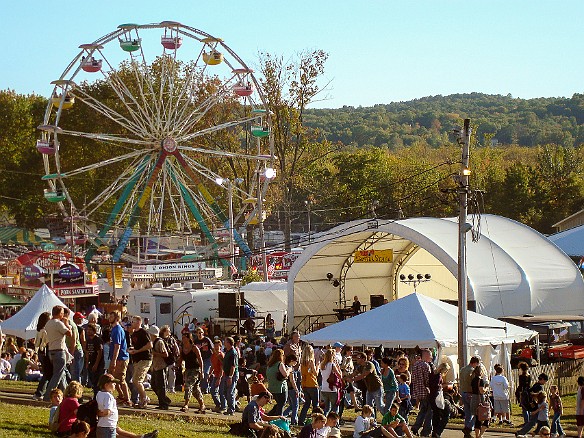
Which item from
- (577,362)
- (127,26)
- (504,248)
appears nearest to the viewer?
Result: (577,362)

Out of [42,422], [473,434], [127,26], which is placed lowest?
[473,434]

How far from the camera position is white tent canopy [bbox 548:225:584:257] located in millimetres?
44453

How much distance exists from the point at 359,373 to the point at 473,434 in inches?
91.5

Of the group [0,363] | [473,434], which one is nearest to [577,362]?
[473,434]

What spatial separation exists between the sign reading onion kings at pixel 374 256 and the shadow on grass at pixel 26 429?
82.6ft

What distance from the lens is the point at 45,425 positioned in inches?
556

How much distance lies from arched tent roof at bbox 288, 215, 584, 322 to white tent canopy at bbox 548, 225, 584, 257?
5968 mm

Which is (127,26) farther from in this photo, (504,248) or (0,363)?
(0,363)

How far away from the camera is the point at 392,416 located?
1675 cm

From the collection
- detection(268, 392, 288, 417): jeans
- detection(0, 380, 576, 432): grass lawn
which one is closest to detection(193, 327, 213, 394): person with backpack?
detection(0, 380, 576, 432): grass lawn

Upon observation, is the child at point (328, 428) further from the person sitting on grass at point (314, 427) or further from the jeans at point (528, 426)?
the jeans at point (528, 426)

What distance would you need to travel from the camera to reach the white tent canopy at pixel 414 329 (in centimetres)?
2261

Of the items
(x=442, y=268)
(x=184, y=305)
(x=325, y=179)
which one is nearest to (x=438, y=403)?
(x=184, y=305)

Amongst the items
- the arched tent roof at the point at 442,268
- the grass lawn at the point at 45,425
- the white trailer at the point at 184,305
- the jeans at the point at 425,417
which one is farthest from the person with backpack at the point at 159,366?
the white trailer at the point at 184,305
